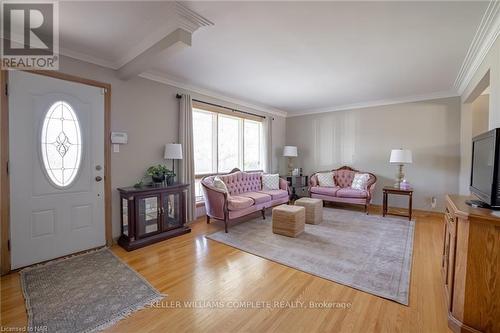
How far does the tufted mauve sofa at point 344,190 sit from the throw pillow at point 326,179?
3.4 inches

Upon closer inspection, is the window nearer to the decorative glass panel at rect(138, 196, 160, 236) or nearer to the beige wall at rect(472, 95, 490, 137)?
the decorative glass panel at rect(138, 196, 160, 236)

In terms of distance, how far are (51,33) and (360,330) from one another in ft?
13.5

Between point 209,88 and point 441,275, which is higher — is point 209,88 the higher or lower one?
the higher one

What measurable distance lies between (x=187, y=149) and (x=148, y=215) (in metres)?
1.38

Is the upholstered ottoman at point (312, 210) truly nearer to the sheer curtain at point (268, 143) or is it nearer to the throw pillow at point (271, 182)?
the throw pillow at point (271, 182)

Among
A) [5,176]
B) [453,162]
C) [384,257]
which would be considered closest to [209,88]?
[5,176]

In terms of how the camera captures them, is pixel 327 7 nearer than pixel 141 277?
Yes

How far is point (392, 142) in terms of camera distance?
207 inches

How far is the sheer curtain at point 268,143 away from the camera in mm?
6156

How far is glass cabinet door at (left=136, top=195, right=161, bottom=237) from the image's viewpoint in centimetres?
318

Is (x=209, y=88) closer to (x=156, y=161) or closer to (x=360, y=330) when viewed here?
(x=156, y=161)

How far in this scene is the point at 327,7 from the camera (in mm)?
1978

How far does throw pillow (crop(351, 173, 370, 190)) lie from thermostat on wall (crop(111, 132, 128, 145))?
4763 millimetres

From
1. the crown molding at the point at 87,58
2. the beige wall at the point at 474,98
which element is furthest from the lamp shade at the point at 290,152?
the crown molding at the point at 87,58
